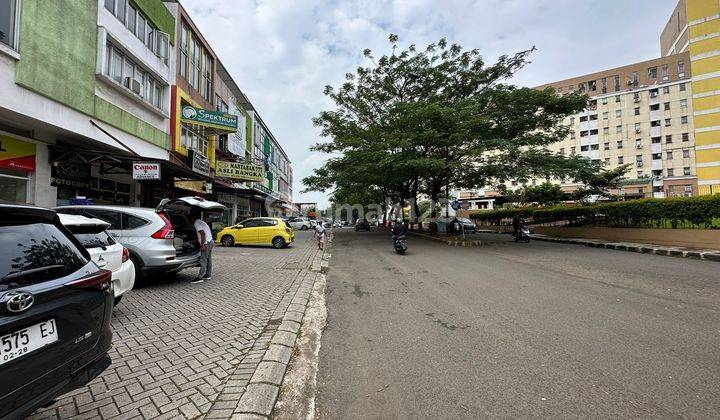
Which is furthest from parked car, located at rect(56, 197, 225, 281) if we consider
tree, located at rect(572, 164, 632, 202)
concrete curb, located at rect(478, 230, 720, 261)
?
tree, located at rect(572, 164, 632, 202)

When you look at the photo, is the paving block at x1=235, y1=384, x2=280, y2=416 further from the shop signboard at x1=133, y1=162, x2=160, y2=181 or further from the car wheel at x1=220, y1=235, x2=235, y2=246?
the car wheel at x1=220, y1=235, x2=235, y2=246

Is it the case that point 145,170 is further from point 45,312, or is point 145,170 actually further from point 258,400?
point 258,400

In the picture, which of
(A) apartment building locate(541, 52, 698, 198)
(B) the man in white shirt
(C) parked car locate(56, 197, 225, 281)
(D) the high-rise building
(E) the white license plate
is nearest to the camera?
(E) the white license plate

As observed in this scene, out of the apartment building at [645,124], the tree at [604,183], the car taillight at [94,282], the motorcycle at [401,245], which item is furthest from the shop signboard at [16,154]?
the apartment building at [645,124]

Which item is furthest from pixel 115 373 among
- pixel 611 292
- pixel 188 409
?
pixel 611 292

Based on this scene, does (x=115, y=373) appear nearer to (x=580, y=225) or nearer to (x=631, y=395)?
(x=631, y=395)

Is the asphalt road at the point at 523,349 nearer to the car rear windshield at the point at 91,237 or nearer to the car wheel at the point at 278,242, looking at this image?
the car rear windshield at the point at 91,237

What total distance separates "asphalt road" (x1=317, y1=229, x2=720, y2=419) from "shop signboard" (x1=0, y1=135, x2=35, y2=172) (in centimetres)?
952

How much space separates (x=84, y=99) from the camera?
10.6 m

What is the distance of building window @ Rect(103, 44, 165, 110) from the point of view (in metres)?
12.4

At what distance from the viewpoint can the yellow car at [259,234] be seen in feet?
55.9

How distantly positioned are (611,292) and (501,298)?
2.40m

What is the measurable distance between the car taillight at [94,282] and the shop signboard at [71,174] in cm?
1117

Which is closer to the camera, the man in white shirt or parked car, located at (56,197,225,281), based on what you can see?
parked car, located at (56,197,225,281)
